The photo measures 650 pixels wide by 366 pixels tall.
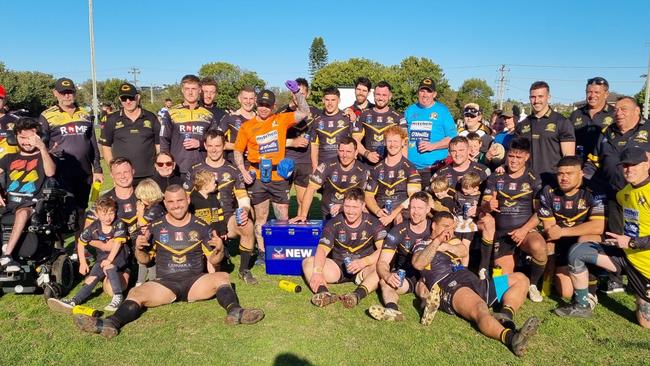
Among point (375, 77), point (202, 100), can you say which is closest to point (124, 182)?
point (202, 100)

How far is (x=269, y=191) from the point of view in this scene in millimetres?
6902

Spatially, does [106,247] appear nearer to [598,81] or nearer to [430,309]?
[430,309]

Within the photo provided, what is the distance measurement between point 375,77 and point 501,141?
57552 millimetres

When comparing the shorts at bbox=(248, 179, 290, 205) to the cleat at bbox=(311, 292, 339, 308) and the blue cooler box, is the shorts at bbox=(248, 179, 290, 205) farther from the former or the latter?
the cleat at bbox=(311, 292, 339, 308)

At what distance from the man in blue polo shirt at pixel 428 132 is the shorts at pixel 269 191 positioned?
2.08 meters

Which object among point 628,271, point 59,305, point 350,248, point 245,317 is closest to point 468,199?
point 350,248

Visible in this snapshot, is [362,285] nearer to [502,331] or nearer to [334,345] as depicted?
[334,345]

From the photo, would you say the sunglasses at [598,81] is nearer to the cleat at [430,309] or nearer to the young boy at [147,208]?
the cleat at [430,309]

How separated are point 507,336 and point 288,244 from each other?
10.1 feet

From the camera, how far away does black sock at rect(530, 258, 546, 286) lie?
5566 millimetres

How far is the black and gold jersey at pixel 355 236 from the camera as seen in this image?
5711 mm

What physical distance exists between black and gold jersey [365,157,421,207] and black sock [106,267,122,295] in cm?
338

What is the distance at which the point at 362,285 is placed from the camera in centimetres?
545

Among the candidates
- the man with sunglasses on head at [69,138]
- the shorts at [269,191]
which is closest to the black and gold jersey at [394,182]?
the shorts at [269,191]
